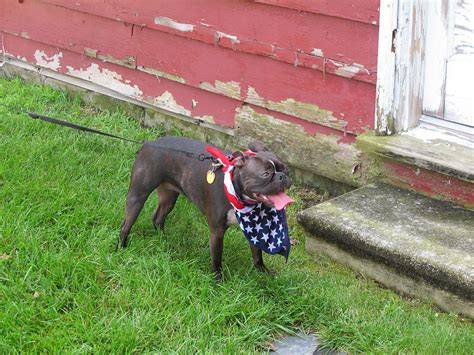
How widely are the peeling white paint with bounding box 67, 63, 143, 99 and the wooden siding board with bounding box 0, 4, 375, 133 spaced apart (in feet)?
0.42

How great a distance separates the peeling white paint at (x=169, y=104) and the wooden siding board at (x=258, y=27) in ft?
1.62

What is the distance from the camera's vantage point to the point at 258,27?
5.12m

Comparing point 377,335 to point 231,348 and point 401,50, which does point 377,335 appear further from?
point 401,50

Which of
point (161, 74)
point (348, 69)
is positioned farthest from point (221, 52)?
point (348, 69)

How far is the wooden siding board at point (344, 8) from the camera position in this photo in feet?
14.7

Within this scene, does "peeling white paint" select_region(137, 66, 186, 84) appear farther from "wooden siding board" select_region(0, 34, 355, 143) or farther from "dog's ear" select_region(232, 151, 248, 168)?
"dog's ear" select_region(232, 151, 248, 168)

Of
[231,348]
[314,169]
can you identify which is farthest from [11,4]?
[231,348]

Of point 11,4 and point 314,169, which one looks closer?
point 314,169

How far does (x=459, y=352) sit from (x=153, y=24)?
331cm

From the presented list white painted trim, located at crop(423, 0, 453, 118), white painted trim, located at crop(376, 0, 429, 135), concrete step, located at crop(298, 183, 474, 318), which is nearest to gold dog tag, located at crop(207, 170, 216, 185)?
concrete step, located at crop(298, 183, 474, 318)

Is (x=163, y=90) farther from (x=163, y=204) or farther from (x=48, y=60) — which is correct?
(x=163, y=204)

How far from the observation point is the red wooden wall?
4.73 m

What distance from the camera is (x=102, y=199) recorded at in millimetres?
4930

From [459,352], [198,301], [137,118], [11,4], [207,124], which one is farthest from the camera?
[11,4]
